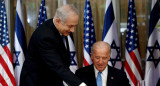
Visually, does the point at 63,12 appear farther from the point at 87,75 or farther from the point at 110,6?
the point at 110,6

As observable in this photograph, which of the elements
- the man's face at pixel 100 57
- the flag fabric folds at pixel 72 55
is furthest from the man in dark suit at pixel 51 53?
the flag fabric folds at pixel 72 55

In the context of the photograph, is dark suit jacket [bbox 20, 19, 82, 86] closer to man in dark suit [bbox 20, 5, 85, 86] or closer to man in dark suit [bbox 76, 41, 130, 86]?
man in dark suit [bbox 20, 5, 85, 86]

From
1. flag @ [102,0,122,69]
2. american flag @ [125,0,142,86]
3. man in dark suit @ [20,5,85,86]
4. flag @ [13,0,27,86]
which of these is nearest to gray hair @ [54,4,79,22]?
man in dark suit @ [20,5,85,86]

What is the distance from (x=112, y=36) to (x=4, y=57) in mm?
2130

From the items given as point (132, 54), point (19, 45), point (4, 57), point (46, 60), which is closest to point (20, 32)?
point (19, 45)

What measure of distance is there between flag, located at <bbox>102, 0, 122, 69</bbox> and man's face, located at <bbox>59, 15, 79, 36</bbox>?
9.40 ft

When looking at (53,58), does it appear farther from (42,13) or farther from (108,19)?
(42,13)

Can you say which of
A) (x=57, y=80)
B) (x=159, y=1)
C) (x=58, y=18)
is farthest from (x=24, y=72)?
(x=159, y=1)

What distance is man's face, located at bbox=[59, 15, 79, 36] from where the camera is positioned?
1.86 m

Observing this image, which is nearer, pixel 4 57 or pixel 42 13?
pixel 4 57

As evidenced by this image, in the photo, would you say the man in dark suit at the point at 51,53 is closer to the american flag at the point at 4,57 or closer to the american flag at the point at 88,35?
the american flag at the point at 88,35

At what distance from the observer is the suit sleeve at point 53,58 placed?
1.84 meters

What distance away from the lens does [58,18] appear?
6.37 ft

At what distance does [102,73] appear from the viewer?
292 cm
